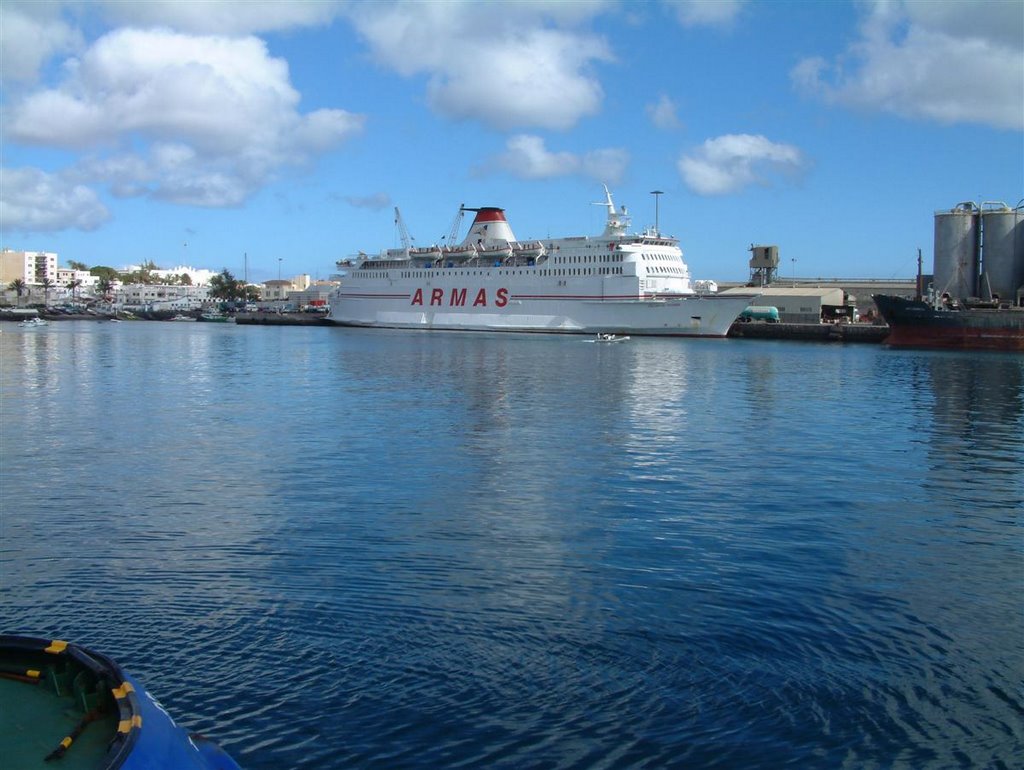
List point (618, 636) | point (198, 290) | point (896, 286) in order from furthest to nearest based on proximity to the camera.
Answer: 1. point (198, 290)
2. point (896, 286)
3. point (618, 636)

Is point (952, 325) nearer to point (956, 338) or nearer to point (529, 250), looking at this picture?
point (956, 338)

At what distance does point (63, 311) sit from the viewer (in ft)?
397

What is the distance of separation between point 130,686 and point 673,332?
65.3 m

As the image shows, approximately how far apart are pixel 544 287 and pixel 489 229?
9.53 meters

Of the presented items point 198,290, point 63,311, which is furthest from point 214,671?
point 198,290

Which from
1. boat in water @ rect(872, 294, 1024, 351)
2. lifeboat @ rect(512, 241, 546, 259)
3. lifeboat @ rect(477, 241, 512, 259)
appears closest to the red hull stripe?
boat in water @ rect(872, 294, 1024, 351)

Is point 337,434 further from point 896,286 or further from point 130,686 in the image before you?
point 896,286

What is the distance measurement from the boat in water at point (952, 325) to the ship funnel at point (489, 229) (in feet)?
105

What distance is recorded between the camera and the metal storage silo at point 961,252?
6525 centimetres

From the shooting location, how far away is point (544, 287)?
73750 mm

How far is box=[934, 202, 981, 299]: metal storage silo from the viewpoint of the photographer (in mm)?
65250

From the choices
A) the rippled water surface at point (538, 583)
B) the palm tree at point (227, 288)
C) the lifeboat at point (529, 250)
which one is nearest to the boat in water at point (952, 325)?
the lifeboat at point (529, 250)

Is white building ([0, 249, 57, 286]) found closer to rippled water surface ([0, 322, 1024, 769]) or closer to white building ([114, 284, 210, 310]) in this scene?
white building ([114, 284, 210, 310])

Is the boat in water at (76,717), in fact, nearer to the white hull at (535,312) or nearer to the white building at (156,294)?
the white hull at (535,312)
